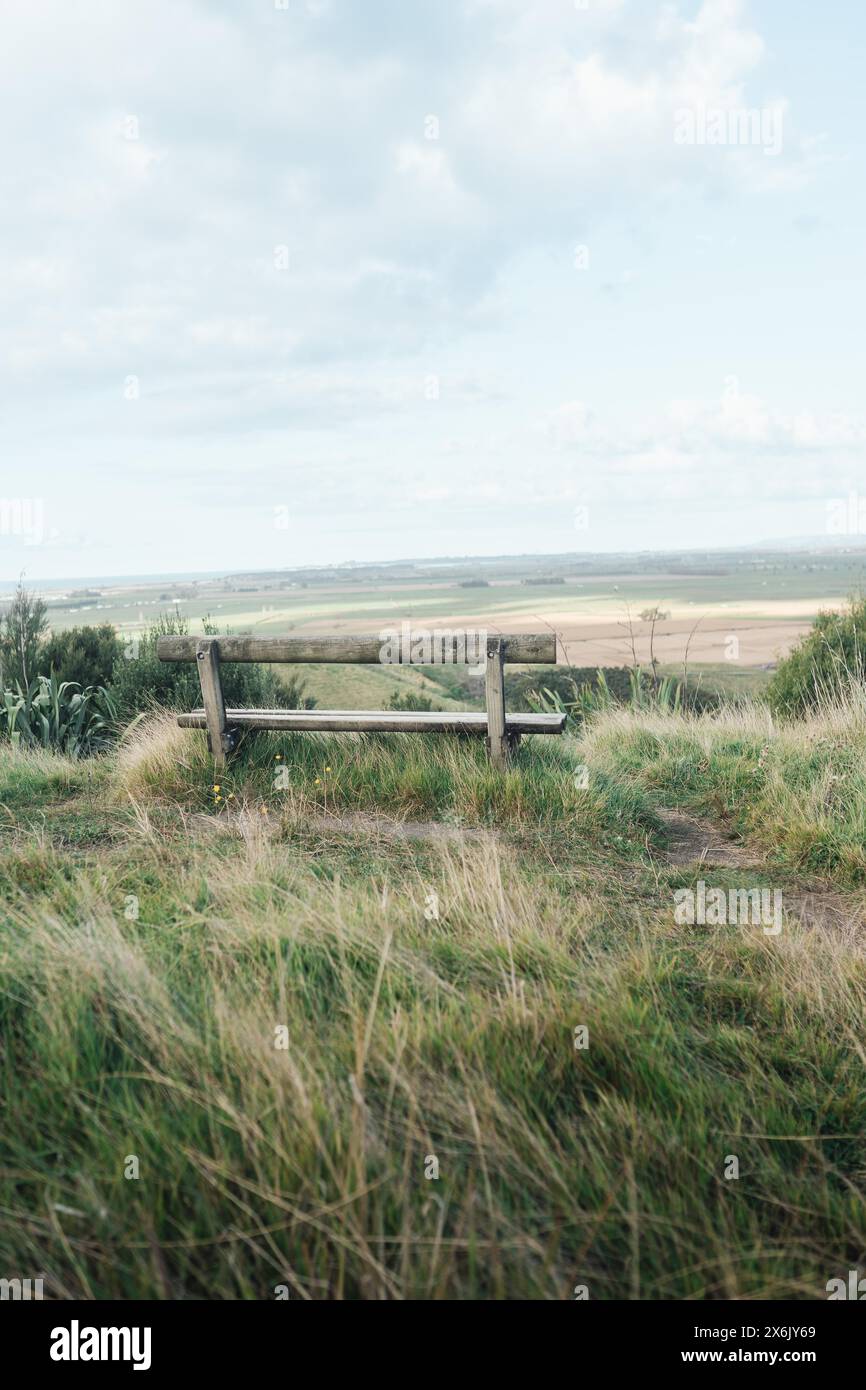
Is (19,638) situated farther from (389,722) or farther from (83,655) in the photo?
(389,722)

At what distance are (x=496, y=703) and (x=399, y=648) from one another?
0.80m

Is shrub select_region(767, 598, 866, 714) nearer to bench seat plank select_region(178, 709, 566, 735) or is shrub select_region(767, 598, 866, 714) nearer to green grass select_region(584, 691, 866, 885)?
green grass select_region(584, 691, 866, 885)

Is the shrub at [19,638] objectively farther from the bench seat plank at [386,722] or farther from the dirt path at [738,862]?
the dirt path at [738,862]

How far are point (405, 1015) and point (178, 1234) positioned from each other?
33.4 inches

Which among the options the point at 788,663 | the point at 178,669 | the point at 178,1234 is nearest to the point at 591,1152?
the point at 178,1234

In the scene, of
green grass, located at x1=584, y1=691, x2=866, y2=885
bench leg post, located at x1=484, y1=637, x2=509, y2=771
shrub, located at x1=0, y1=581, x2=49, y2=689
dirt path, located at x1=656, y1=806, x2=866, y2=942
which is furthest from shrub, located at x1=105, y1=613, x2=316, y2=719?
dirt path, located at x1=656, y1=806, x2=866, y2=942

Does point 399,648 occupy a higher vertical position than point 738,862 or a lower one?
higher

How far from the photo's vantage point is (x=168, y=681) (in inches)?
399

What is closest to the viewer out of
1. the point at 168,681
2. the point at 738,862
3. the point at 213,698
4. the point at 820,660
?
the point at 738,862

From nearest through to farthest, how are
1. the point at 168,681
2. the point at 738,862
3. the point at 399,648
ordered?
the point at 738,862
the point at 399,648
the point at 168,681

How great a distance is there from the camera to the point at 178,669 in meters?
10.2

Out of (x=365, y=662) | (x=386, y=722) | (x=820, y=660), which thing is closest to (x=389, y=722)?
(x=386, y=722)

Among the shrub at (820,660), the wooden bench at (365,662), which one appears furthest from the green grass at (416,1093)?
the shrub at (820,660)
